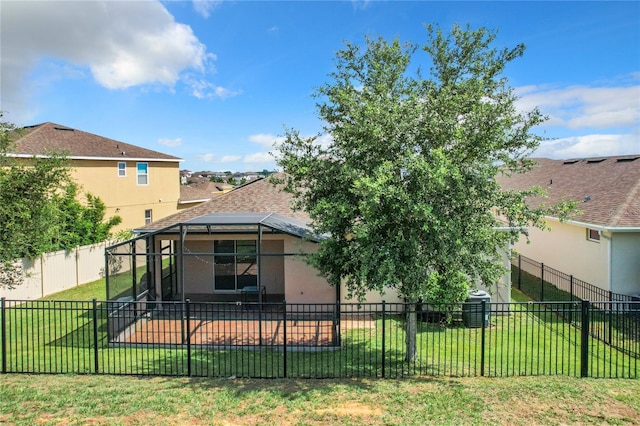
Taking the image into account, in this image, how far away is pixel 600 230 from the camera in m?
13.6

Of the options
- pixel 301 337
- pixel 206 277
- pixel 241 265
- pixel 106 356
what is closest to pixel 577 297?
pixel 301 337

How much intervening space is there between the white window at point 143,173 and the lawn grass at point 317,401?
20660mm

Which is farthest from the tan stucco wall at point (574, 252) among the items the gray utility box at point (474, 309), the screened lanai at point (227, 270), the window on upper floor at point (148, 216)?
the window on upper floor at point (148, 216)

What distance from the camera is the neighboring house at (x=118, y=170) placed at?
22484 mm

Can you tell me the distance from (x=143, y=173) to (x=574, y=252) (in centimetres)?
2441

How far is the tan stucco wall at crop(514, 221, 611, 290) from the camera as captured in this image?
13.9m

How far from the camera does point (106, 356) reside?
916cm

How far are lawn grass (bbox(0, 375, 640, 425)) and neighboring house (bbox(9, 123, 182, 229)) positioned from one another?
1723cm

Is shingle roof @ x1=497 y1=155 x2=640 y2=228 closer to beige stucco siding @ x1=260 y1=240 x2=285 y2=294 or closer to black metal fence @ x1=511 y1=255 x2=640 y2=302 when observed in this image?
black metal fence @ x1=511 y1=255 x2=640 y2=302

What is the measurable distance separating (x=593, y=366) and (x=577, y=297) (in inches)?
280

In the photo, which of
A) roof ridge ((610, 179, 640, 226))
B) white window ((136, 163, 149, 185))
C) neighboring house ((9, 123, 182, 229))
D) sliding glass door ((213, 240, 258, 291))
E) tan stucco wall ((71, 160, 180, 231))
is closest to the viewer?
roof ridge ((610, 179, 640, 226))

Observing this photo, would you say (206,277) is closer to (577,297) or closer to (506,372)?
(506,372)

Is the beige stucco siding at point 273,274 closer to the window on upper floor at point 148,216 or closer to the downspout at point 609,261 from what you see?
the downspout at point 609,261

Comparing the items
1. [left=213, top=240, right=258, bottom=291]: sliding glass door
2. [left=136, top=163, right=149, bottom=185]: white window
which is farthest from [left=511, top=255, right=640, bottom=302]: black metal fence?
[left=136, top=163, right=149, bottom=185]: white window
